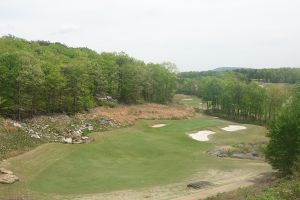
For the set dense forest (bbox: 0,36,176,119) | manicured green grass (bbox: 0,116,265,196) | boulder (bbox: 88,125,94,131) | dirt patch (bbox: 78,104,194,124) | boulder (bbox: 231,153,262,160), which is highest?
dense forest (bbox: 0,36,176,119)

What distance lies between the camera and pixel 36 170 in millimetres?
35375

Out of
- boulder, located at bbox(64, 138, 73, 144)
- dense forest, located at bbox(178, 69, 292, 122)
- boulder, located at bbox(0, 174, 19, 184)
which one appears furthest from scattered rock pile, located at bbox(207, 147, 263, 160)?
dense forest, located at bbox(178, 69, 292, 122)

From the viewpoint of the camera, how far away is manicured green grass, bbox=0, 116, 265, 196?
107 ft

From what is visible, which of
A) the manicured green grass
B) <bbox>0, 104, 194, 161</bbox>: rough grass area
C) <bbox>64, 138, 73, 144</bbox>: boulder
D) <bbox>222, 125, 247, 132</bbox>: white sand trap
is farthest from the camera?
<bbox>222, 125, 247, 132</bbox>: white sand trap

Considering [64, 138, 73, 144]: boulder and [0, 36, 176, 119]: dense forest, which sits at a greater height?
[0, 36, 176, 119]: dense forest

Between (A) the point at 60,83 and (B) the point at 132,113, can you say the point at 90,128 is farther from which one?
(B) the point at 132,113

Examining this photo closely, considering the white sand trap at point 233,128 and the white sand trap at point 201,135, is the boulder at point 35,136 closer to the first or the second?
the white sand trap at point 201,135

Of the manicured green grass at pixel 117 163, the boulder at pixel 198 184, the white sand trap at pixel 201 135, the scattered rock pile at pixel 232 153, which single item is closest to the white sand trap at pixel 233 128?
the white sand trap at pixel 201 135

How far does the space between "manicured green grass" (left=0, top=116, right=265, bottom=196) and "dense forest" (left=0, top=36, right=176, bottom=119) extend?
33.7ft

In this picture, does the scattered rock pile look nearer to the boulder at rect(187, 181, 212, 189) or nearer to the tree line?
the boulder at rect(187, 181, 212, 189)

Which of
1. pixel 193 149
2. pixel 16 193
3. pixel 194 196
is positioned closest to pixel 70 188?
pixel 16 193

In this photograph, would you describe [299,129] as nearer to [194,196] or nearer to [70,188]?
[194,196]

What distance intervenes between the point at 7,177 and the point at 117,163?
11.4 m

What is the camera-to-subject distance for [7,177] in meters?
32.3
